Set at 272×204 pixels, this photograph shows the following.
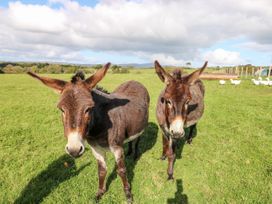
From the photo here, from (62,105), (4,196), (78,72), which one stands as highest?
(78,72)

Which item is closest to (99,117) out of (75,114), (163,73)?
(75,114)

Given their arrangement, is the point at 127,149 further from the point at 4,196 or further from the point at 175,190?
the point at 4,196


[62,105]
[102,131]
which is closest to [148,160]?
[102,131]

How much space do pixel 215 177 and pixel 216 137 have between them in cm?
343

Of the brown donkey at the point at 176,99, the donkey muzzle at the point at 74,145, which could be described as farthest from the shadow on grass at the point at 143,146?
the donkey muzzle at the point at 74,145

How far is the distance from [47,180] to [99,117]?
2.65 meters

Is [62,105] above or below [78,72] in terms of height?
below

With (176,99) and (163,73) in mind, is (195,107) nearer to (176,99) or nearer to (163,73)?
(163,73)

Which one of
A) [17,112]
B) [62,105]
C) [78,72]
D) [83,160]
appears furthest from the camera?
[17,112]

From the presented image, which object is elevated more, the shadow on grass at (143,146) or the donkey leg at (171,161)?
the donkey leg at (171,161)

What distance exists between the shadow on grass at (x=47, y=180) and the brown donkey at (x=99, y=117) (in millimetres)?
1183

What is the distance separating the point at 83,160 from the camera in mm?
7191

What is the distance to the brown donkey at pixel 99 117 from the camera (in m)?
3.65

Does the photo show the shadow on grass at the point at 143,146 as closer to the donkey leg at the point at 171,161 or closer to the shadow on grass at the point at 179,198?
the donkey leg at the point at 171,161
